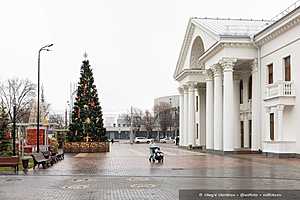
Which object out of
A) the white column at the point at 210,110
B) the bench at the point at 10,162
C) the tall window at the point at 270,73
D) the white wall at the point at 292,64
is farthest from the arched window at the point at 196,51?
the bench at the point at 10,162

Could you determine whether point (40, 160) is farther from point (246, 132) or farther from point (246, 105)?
point (246, 132)

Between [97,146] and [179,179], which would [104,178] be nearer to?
[179,179]

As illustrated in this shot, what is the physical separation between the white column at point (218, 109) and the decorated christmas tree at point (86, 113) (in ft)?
37.3

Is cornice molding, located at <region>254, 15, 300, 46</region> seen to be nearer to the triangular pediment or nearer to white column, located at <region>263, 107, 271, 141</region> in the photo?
the triangular pediment

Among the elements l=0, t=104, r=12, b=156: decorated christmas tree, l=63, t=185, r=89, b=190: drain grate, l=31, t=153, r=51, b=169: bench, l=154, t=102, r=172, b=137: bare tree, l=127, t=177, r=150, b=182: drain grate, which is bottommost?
l=127, t=177, r=150, b=182: drain grate

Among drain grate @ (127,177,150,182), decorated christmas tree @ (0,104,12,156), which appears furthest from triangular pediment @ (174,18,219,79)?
drain grate @ (127,177,150,182)

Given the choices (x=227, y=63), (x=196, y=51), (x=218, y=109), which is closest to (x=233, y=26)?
(x=227, y=63)

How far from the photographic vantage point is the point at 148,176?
65.1ft

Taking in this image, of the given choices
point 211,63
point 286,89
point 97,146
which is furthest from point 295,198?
point 97,146

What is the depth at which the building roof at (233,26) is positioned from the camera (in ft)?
139

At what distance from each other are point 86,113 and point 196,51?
1416cm

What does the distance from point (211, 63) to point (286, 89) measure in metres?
11.4

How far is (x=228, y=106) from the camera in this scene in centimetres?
4172

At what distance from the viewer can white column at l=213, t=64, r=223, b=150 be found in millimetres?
43750
